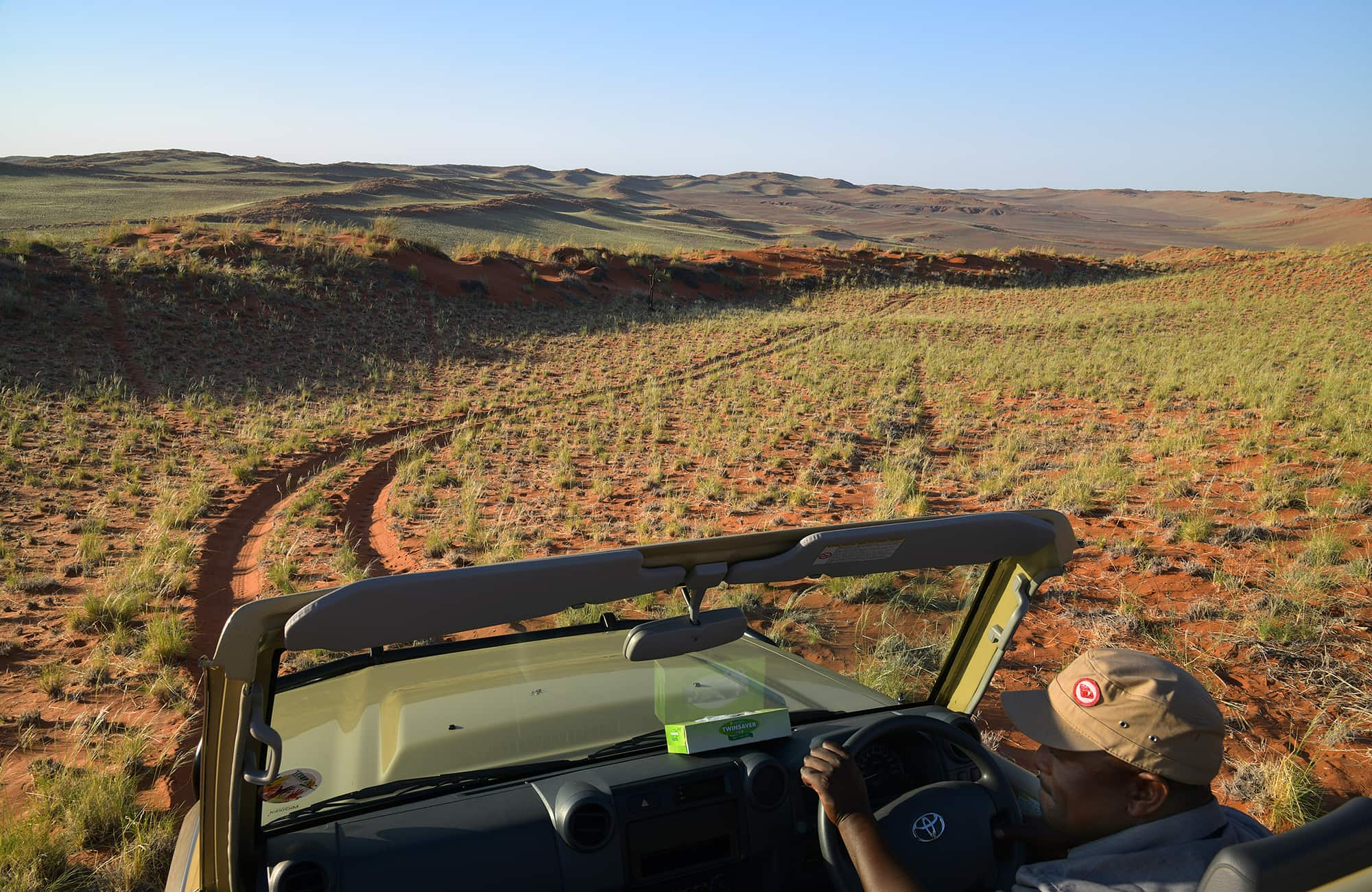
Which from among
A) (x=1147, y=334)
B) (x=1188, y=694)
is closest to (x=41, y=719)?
(x=1188, y=694)

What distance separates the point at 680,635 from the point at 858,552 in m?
0.49

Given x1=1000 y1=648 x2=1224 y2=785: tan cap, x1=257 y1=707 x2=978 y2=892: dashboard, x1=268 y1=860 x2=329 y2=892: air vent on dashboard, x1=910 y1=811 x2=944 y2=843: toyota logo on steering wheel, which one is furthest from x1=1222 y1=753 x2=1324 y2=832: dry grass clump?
x1=268 y1=860 x2=329 y2=892: air vent on dashboard

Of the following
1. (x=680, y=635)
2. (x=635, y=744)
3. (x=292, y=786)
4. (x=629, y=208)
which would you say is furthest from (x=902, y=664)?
(x=629, y=208)

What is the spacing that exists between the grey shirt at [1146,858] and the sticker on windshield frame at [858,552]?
2.37 ft

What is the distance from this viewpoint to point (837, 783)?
2.03 metres

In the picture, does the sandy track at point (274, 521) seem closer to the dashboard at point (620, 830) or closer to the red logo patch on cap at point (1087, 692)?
the dashboard at point (620, 830)

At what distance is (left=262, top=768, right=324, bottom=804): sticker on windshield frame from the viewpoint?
214cm

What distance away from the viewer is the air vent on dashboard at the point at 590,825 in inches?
82.4

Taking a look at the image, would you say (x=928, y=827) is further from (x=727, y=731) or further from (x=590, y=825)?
(x=590, y=825)

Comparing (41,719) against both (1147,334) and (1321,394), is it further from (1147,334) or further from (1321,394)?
(1147,334)

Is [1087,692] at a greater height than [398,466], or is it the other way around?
[1087,692]

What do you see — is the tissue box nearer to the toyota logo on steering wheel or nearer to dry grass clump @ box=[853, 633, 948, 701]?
the toyota logo on steering wheel

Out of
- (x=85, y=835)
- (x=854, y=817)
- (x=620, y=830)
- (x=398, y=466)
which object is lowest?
(x=398, y=466)

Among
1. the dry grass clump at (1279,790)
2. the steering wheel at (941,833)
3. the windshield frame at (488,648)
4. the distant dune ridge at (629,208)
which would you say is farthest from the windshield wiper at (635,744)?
the distant dune ridge at (629,208)
